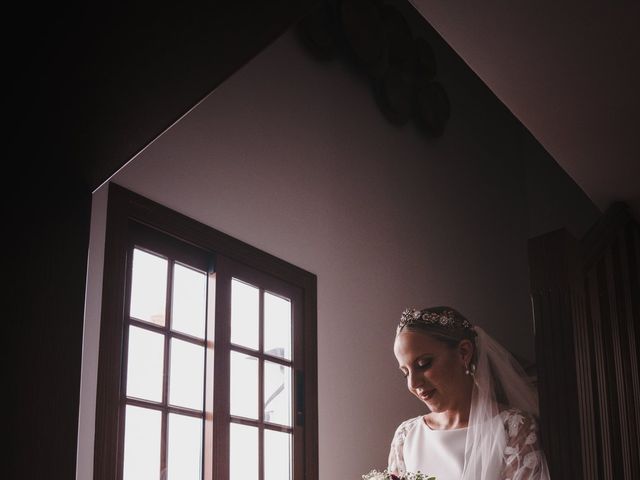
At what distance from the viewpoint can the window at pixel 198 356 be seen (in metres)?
3.37

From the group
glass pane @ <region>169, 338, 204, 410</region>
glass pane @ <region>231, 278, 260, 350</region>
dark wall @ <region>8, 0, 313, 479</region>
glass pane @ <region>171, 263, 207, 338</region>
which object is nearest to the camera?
dark wall @ <region>8, 0, 313, 479</region>

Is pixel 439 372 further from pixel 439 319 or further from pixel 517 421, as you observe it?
pixel 517 421

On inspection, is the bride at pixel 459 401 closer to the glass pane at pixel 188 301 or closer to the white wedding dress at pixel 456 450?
the white wedding dress at pixel 456 450

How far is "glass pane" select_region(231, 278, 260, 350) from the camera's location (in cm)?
411

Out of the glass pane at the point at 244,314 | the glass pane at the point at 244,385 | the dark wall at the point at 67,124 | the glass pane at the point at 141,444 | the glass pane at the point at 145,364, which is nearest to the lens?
the dark wall at the point at 67,124

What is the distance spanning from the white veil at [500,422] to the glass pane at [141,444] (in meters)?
1.46

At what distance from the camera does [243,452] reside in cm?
396

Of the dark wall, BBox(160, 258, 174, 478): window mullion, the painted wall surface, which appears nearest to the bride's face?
the painted wall surface

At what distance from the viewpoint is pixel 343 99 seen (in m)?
5.25

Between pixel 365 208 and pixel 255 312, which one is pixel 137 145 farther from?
pixel 365 208

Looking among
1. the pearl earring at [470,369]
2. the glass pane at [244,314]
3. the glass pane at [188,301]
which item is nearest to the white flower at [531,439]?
the pearl earring at [470,369]

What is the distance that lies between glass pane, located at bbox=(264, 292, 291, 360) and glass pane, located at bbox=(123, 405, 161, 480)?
930 mm

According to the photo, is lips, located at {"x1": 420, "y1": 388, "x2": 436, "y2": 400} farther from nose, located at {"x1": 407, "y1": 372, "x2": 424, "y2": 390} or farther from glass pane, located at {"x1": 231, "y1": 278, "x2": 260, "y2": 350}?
glass pane, located at {"x1": 231, "y1": 278, "x2": 260, "y2": 350}

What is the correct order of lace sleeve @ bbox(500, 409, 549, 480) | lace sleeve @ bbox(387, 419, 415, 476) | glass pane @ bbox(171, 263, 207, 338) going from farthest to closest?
1. lace sleeve @ bbox(387, 419, 415, 476)
2. glass pane @ bbox(171, 263, 207, 338)
3. lace sleeve @ bbox(500, 409, 549, 480)
